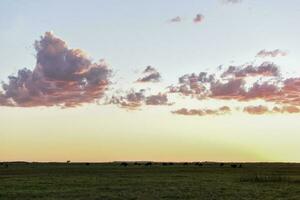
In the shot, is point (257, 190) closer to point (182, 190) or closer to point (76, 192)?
point (182, 190)

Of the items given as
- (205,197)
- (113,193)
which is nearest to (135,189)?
(113,193)

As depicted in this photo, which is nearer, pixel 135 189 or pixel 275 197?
pixel 275 197

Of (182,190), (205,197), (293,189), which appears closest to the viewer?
(205,197)

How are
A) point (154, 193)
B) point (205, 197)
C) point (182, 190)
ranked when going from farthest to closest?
point (182, 190) → point (154, 193) → point (205, 197)

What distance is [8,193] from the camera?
50.4 m

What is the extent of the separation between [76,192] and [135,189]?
20.8ft

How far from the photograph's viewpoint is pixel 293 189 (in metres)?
56.2

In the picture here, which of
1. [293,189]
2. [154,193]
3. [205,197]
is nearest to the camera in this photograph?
[205,197]

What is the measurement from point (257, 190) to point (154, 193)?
11826 millimetres

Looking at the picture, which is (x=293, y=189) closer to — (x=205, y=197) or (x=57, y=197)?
(x=205, y=197)

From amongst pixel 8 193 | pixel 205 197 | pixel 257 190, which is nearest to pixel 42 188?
pixel 8 193

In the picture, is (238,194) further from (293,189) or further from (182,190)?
(293,189)

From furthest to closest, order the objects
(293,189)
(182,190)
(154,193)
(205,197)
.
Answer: (293,189)
(182,190)
(154,193)
(205,197)

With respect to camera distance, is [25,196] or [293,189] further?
[293,189]
